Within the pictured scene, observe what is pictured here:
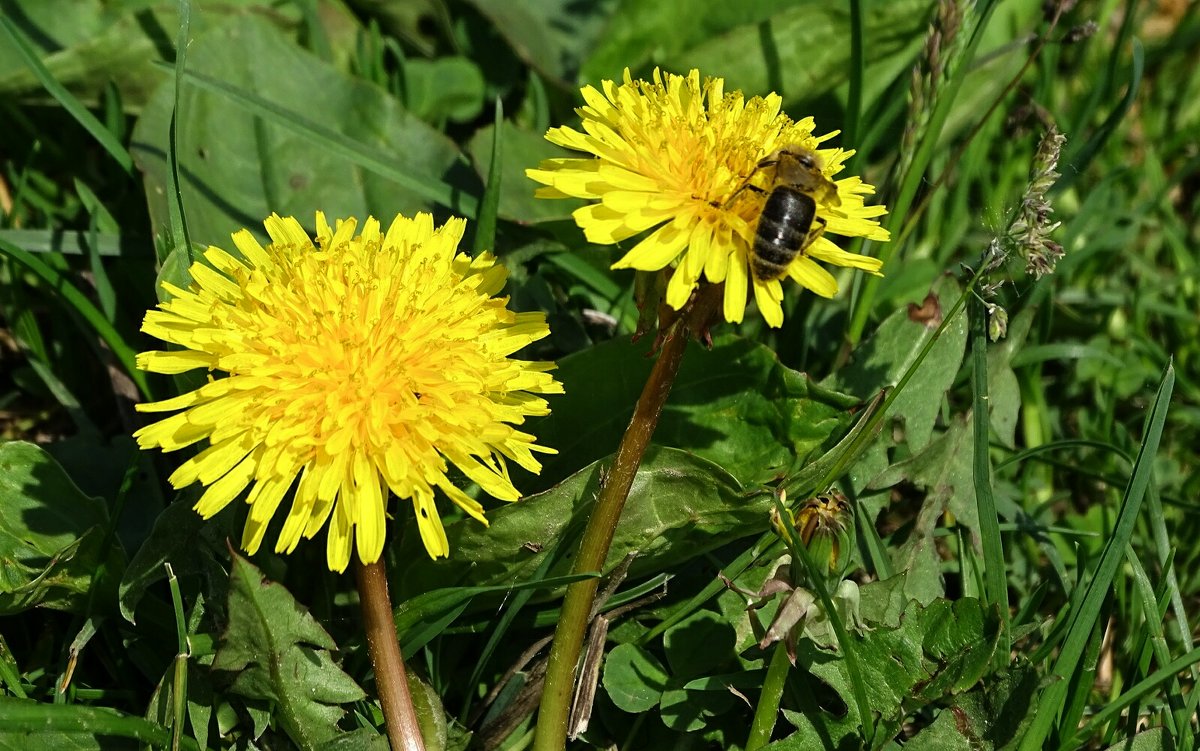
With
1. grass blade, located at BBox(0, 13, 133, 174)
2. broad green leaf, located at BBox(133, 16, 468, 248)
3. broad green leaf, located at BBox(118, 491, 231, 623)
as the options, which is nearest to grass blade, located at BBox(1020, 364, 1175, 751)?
broad green leaf, located at BBox(118, 491, 231, 623)

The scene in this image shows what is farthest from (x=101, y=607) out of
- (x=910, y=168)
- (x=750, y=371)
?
(x=910, y=168)

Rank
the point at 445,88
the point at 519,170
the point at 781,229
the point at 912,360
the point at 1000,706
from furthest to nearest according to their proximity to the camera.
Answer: the point at 445,88 → the point at 519,170 → the point at 912,360 → the point at 1000,706 → the point at 781,229

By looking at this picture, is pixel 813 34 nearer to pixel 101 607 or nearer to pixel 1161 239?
pixel 1161 239

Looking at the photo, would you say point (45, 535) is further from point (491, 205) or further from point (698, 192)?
point (698, 192)

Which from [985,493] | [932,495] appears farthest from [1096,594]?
[932,495]

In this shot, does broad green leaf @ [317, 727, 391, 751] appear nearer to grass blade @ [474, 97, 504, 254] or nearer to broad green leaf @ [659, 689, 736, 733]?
broad green leaf @ [659, 689, 736, 733]

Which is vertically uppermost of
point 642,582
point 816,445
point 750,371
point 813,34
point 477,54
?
point 477,54

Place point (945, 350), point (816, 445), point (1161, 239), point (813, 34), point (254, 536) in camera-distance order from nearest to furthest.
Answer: point (254, 536), point (816, 445), point (945, 350), point (813, 34), point (1161, 239)
